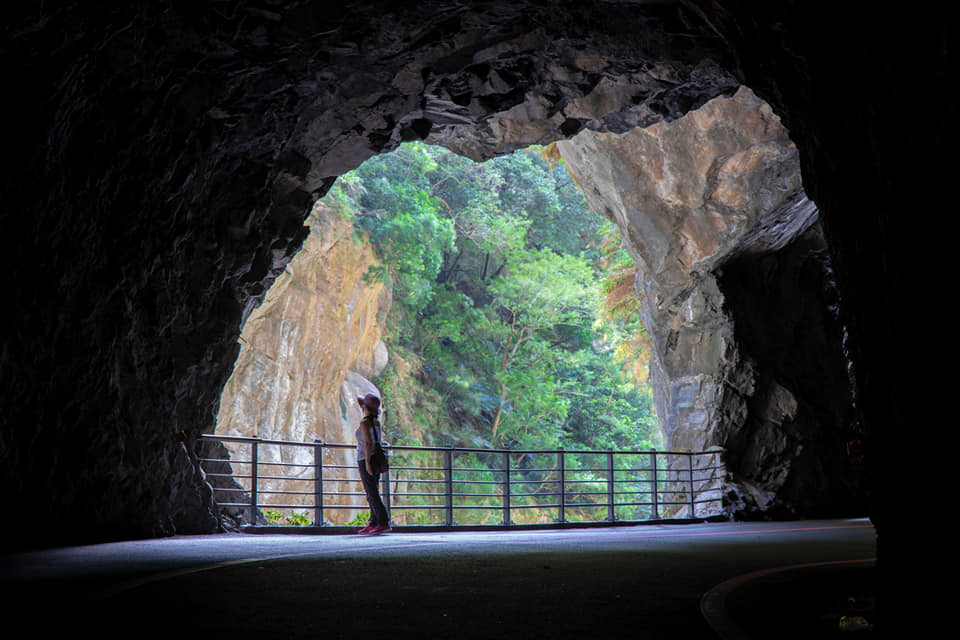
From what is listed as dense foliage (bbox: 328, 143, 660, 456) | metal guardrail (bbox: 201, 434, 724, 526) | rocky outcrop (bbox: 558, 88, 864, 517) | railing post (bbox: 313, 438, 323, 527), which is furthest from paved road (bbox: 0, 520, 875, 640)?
dense foliage (bbox: 328, 143, 660, 456)

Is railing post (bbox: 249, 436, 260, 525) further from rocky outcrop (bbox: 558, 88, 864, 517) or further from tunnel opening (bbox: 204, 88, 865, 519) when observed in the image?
rocky outcrop (bbox: 558, 88, 864, 517)

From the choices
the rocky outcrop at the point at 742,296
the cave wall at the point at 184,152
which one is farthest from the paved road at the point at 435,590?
the rocky outcrop at the point at 742,296

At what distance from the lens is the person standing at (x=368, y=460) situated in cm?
1124

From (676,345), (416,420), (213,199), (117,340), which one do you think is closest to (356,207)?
(416,420)

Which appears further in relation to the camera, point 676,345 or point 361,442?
point 676,345

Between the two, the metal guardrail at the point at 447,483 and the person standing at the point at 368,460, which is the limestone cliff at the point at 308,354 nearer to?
the metal guardrail at the point at 447,483

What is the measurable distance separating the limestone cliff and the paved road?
50.3 ft

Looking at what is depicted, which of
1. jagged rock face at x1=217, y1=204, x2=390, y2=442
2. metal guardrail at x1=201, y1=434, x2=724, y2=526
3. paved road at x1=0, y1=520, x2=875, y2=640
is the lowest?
metal guardrail at x1=201, y1=434, x2=724, y2=526

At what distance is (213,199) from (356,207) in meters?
15.9

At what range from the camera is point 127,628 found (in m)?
3.54

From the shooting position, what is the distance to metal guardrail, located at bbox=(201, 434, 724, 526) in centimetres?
1219

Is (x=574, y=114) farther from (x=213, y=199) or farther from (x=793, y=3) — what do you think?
(x=793, y=3)

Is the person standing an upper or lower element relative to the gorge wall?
lower

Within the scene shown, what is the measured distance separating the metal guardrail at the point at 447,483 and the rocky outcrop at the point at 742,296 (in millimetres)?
1026
